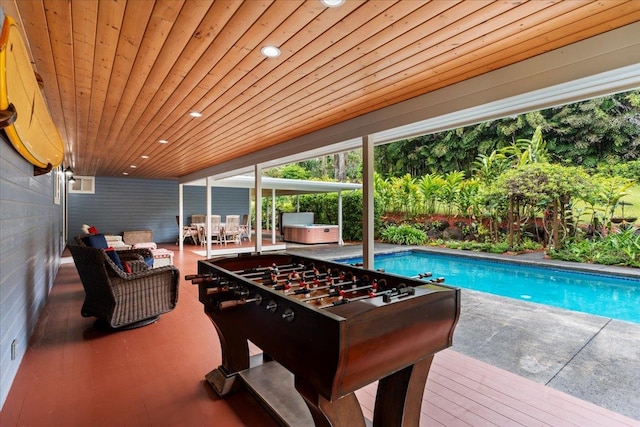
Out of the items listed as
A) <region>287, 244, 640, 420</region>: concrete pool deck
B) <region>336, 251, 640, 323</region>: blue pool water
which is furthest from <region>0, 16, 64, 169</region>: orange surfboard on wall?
<region>336, 251, 640, 323</region>: blue pool water

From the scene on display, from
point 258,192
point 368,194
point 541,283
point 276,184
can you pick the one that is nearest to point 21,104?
point 368,194

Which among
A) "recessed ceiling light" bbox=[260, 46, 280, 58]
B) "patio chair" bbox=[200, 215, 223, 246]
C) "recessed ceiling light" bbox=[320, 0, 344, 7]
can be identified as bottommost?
"patio chair" bbox=[200, 215, 223, 246]

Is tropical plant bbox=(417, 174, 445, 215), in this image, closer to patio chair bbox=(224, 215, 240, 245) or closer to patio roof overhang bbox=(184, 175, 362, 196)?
patio roof overhang bbox=(184, 175, 362, 196)

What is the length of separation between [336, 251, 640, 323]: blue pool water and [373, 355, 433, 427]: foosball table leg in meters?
5.33

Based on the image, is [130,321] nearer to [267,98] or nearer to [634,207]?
[267,98]

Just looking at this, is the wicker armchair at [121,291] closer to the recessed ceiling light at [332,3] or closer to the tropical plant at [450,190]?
the recessed ceiling light at [332,3]

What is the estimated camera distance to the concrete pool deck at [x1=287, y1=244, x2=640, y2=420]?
266 centimetres

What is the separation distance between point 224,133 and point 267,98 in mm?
1810

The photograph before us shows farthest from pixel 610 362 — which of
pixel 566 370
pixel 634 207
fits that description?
pixel 634 207

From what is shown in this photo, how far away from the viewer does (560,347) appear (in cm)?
346

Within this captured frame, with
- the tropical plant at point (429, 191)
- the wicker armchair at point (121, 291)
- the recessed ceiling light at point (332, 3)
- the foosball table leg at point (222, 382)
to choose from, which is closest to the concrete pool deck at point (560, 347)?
the foosball table leg at point (222, 382)

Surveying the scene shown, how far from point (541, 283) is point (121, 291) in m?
8.33

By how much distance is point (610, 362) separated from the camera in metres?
3.12

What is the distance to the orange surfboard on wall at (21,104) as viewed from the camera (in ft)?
5.29
